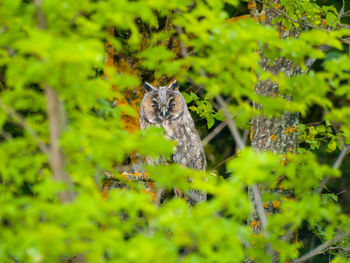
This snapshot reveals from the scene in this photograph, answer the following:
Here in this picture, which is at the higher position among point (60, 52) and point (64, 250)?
point (60, 52)

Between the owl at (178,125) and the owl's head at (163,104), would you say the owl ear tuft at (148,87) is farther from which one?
the owl at (178,125)

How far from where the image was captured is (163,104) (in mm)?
5559

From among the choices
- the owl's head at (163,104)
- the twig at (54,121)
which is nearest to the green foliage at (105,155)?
the twig at (54,121)

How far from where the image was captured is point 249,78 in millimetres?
2607

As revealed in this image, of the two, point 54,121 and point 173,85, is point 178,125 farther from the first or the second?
point 54,121

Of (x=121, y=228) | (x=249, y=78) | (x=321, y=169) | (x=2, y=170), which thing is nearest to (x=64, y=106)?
(x=2, y=170)

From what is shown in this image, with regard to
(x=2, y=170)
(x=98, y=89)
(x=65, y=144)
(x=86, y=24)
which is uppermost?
(x=86, y=24)

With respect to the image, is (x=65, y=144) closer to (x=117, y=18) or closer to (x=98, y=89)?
(x=98, y=89)

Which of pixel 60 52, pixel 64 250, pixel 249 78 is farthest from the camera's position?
pixel 249 78

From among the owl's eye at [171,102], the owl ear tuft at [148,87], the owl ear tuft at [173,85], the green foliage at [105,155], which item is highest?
the green foliage at [105,155]

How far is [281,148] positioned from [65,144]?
9.31ft

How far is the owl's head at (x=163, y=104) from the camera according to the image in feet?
17.5

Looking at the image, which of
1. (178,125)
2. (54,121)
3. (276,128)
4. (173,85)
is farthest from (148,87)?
(54,121)

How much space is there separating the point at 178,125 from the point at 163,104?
0.41 metres
